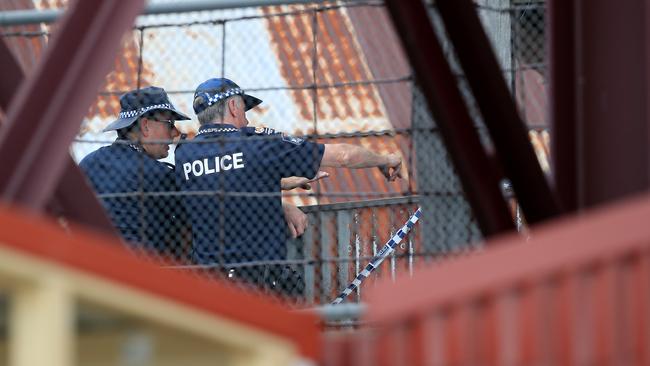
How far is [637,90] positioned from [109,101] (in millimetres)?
5220

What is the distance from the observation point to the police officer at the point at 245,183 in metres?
9.40

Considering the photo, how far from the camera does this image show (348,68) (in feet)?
31.4

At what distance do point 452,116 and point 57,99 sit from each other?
76.6 inches

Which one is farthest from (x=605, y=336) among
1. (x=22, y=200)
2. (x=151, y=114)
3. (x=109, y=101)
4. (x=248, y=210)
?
(x=109, y=101)

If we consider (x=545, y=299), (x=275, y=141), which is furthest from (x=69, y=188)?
(x=545, y=299)

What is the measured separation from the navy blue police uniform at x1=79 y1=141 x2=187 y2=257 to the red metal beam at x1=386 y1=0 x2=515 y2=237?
2770mm

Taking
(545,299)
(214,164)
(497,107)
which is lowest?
(545,299)

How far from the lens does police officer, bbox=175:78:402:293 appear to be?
9398mm

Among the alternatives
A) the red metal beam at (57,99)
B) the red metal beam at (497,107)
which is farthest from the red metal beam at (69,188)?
the red metal beam at (497,107)

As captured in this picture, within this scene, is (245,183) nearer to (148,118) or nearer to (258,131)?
(258,131)

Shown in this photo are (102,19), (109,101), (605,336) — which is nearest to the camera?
(605,336)

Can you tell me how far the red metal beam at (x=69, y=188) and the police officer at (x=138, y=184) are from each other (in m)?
2.04

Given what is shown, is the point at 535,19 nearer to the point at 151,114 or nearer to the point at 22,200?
the point at 151,114

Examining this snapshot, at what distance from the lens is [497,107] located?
22.9 ft
